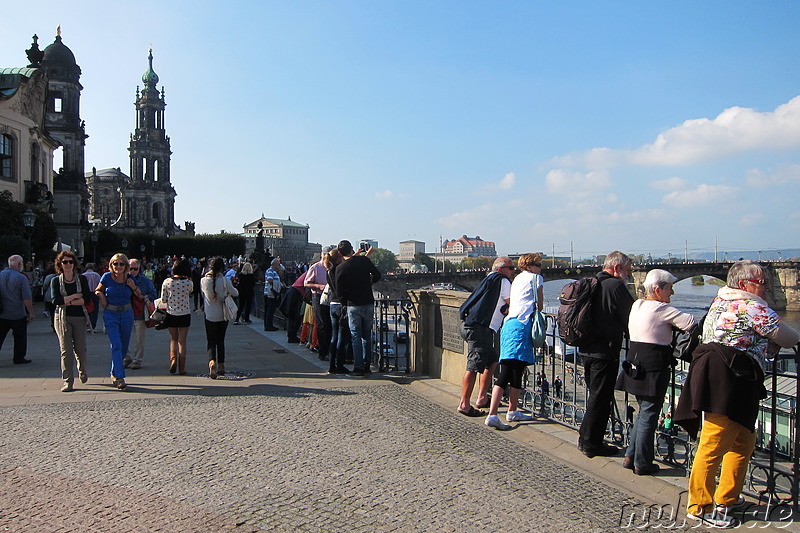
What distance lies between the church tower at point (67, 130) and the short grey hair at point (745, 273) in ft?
170

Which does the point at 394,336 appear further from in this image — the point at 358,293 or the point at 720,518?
the point at 720,518

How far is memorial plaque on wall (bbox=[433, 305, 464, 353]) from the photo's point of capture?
841cm

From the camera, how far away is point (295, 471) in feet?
16.8

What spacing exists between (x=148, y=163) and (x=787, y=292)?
302 feet

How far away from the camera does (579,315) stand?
545 cm

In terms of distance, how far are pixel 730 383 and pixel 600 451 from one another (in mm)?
1710

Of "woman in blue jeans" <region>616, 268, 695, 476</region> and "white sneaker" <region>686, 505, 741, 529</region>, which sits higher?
"woman in blue jeans" <region>616, 268, 695, 476</region>

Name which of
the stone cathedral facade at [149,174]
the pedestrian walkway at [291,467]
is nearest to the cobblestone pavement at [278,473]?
the pedestrian walkway at [291,467]

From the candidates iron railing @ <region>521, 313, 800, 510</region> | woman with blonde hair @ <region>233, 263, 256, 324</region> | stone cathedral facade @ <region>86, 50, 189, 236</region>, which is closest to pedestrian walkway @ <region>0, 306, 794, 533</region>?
iron railing @ <region>521, 313, 800, 510</region>

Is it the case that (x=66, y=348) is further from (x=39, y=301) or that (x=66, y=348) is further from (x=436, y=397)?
(x=39, y=301)

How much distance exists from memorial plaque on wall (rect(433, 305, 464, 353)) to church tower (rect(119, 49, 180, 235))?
92570 millimetres

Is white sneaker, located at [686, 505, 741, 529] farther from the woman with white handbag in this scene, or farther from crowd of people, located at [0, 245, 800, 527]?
the woman with white handbag

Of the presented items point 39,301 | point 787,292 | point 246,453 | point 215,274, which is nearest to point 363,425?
point 246,453

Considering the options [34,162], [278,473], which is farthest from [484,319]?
[34,162]
